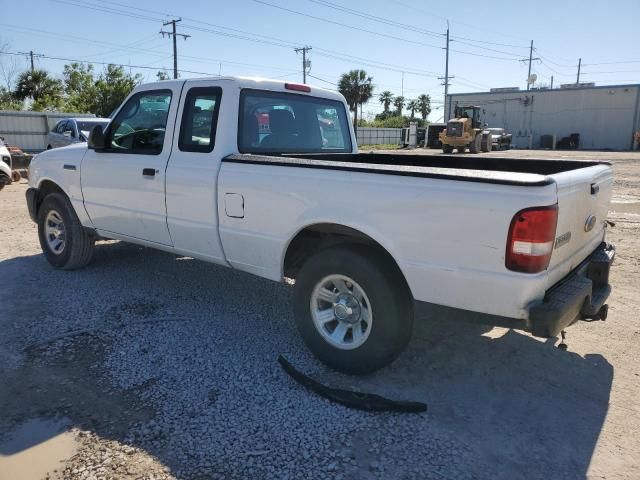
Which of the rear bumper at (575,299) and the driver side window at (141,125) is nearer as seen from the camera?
the rear bumper at (575,299)

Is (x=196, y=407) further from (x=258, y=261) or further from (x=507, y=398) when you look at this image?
(x=507, y=398)

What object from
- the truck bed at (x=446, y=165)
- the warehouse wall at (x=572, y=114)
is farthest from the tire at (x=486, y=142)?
the truck bed at (x=446, y=165)

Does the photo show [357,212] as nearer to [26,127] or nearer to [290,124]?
[290,124]

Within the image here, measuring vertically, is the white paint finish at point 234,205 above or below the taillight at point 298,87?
below

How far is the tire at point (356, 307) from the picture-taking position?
3234 mm

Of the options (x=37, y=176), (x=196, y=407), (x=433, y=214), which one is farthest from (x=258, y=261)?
(x=37, y=176)

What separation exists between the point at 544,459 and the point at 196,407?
199cm

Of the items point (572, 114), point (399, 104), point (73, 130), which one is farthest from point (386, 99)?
point (73, 130)

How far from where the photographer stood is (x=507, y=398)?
10.9 ft

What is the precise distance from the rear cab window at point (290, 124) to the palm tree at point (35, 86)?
50750 mm

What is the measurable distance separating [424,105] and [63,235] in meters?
98.0

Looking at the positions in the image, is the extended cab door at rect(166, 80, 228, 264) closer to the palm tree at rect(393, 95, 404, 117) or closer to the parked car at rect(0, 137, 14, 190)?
the parked car at rect(0, 137, 14, 190)

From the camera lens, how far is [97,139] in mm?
4965

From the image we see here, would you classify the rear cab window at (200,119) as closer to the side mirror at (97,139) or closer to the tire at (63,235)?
the side mirror at (97,139)
